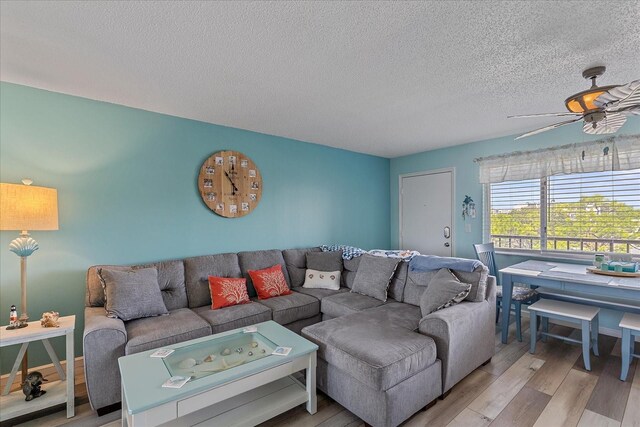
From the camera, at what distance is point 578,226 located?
132 inches

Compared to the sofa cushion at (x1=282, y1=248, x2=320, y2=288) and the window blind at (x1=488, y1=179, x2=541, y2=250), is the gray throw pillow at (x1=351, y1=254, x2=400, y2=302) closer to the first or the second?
the sofa cushion at (x1=282, y1=248, x2=320, y2=288)

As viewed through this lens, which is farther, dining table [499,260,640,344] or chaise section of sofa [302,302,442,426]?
dining table [499,260,640,344]

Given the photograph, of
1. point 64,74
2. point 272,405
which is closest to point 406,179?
point 272,405

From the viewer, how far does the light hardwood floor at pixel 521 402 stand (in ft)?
6.16

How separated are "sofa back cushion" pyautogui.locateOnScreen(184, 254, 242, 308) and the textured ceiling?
153 centimetres

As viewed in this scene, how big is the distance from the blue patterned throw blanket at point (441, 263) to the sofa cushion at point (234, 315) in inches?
59.8

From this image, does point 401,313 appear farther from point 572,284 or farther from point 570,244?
point 570,244

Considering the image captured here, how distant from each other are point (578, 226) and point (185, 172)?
14.7ft

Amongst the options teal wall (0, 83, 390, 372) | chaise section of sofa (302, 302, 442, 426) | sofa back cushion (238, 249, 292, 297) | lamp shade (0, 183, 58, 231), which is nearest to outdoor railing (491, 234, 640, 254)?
chaise section of sofa (302, 302, 442, 426)

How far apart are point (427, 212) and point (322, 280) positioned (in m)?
2.29

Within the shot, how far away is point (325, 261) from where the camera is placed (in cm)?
364

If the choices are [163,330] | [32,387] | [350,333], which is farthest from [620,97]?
[32,387]

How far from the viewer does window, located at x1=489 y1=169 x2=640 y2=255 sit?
304cm

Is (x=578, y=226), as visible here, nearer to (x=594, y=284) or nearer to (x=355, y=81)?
(x=594, y=284)
